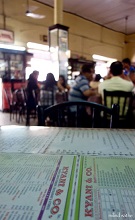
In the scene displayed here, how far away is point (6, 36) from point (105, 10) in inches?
159

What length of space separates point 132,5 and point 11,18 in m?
4.44

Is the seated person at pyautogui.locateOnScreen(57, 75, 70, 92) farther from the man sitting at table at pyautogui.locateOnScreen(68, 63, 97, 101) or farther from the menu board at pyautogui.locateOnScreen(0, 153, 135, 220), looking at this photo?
the menu board at pyautogui.locateOnScreen(0, 153, 135, 220)

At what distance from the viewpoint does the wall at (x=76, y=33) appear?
24.9 feet

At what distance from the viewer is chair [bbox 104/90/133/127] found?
8.14 feet

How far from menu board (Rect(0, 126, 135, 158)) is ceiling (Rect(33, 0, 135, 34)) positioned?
7.58 meters

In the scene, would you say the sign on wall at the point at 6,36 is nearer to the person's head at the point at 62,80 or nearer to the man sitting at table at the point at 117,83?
the person's head at the point at 62,80

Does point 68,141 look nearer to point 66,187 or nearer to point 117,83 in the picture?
point 66,187

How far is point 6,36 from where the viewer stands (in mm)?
7309

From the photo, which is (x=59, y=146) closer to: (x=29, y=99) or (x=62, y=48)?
(x=29, y=99)

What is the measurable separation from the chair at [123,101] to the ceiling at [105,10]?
20.1 feet

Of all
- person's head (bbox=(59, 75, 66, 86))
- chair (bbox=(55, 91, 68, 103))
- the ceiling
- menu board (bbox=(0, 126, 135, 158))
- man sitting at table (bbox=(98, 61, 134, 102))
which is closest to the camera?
menu board (bbox=(0, 126, 135, 158))

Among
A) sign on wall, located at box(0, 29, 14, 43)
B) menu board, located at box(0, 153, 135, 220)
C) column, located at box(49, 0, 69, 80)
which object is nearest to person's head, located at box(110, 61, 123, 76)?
menu board, located at box(0, 153, 135, 220)

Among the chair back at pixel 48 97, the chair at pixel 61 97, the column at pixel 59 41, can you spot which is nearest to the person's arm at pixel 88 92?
the chair at pixel 61 97

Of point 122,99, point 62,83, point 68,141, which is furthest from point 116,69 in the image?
point 62,83
